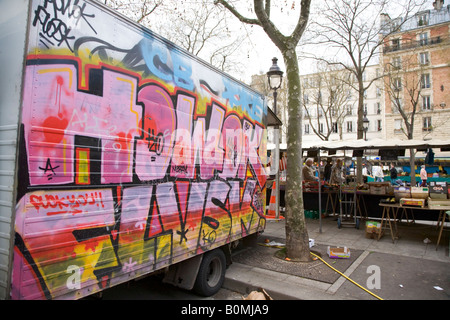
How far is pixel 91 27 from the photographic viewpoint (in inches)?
105

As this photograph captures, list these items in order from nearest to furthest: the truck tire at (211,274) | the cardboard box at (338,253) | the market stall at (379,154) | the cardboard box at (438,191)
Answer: the truck tire at (211,274)
the cardboard box at (338,253)
the cardboard box at (438,191)
the market stall at (379,154)

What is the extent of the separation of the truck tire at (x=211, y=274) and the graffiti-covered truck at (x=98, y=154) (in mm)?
27

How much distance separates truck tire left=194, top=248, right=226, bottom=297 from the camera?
13.5 feet

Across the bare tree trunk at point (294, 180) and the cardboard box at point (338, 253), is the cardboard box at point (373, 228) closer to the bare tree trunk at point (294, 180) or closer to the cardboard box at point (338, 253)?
the cardboard box at point (338, 253)

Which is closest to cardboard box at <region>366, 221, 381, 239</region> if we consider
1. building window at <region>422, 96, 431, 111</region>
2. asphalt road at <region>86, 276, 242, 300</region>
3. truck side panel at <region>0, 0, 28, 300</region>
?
asphalt road at <region>86, 276, 242, 300</region>

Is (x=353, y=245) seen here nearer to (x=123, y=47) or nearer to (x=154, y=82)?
(x=154, y=82)

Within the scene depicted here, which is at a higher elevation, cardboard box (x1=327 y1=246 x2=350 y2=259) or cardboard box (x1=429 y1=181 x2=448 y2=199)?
cardboard box (x1=429 y1=181 x2=448 y2=199)

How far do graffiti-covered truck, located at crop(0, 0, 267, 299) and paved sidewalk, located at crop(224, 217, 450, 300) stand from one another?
97 cm

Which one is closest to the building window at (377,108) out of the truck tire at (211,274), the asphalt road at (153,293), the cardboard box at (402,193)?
the cardboard box at (402,193)

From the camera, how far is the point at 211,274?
457 centimetres

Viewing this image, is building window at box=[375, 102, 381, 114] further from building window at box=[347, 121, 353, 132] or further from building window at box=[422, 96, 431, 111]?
building window at box=[422, 96, 431, 111]

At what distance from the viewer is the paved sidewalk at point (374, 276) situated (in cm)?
431
